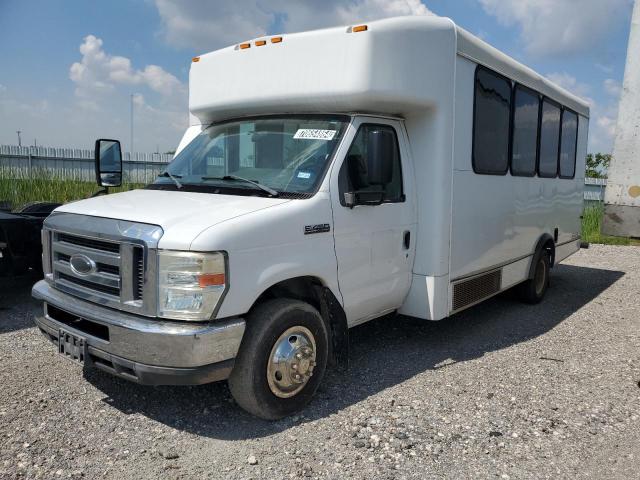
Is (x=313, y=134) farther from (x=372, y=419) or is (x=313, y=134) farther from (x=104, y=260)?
(x=372, y=419)

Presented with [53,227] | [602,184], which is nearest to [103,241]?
[53,227]

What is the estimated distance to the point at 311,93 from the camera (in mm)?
4555

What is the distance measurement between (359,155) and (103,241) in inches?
79.9

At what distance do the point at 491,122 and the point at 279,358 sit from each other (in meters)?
3.61

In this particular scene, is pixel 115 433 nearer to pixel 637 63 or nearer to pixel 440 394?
pixel 440 394

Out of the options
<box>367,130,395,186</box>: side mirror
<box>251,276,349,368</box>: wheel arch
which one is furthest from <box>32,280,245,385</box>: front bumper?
<box>367,130,395,186</box>: side mirror

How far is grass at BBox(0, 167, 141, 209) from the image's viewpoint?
11.7 m

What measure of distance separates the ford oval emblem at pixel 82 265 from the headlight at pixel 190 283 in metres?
0.71

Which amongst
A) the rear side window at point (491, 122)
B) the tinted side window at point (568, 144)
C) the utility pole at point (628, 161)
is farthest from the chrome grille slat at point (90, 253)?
the tinted side window at point (568, 144)

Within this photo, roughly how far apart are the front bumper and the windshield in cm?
119

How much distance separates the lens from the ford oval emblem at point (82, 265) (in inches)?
149

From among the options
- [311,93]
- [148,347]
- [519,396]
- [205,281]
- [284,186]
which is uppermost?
[311,93]

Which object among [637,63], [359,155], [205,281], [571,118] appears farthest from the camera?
[571,118]

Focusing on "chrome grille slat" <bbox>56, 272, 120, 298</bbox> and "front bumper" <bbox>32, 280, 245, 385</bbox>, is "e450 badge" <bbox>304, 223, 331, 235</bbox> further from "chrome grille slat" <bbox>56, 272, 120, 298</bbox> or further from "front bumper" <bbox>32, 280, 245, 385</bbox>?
"chrome grille slat" <bbox>56, 272, 120, 298</bbox>
